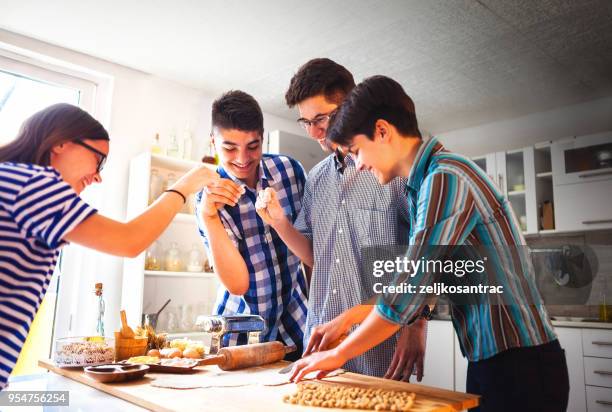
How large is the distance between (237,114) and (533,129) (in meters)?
3.84

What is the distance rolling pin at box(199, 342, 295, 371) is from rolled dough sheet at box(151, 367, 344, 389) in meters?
0.02

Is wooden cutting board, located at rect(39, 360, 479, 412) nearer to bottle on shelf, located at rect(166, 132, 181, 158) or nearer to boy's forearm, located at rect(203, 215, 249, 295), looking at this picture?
boy's forearm, located at rect(203, 215, 249, 295)

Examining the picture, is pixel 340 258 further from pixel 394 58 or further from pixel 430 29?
pixel 394 58

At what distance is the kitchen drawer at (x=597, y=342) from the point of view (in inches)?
133

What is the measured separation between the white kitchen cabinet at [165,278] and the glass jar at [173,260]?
6cm

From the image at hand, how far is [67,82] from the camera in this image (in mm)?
3531

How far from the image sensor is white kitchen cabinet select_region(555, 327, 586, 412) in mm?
3438

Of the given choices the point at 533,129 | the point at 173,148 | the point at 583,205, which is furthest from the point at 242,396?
the point at 533,129

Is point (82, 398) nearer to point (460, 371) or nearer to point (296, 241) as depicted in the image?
point (296, 241)

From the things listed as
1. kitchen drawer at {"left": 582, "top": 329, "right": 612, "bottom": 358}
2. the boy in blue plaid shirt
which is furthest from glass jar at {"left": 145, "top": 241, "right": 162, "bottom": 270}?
kitchen drawer at {"left": 582, "top": 329, "right": 612, "bottom": 358}

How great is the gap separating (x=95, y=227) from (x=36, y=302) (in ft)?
0.65

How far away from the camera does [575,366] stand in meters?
3.49

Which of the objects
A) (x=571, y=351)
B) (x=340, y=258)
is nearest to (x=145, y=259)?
(x=340, y=258)

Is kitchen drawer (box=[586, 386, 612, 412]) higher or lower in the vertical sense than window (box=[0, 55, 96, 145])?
lower
